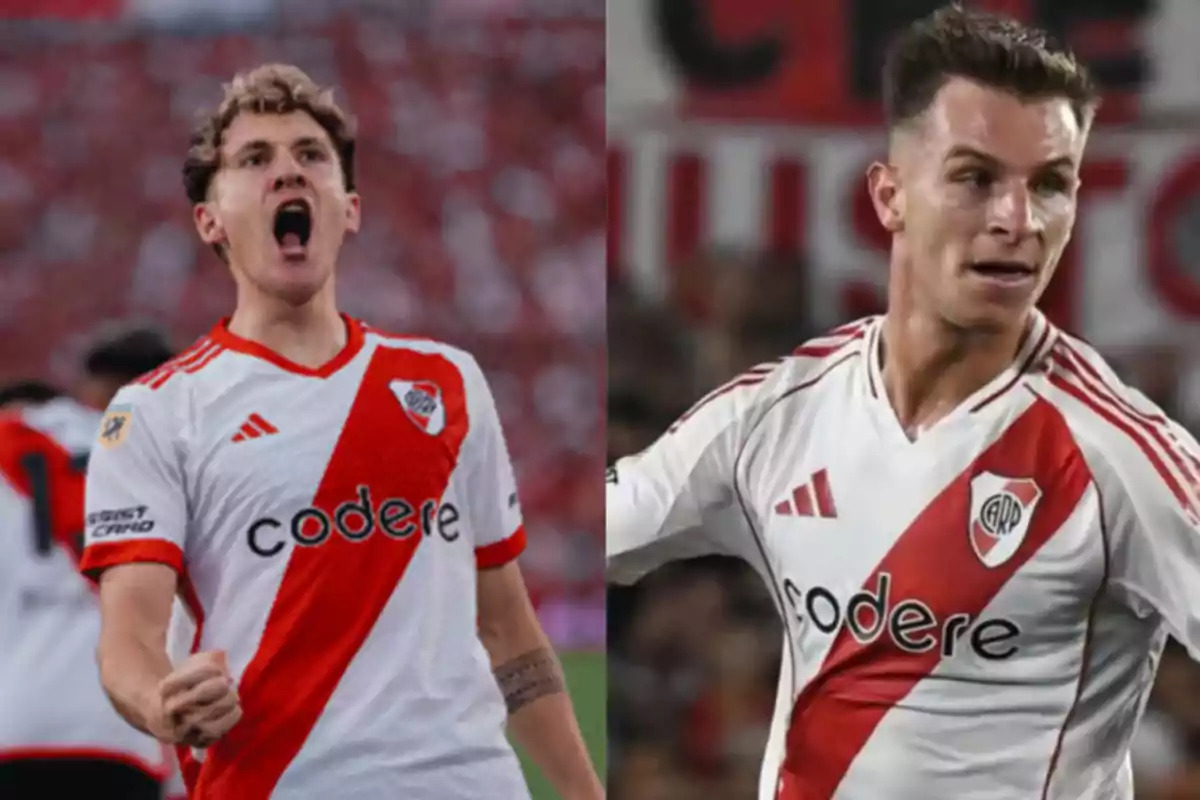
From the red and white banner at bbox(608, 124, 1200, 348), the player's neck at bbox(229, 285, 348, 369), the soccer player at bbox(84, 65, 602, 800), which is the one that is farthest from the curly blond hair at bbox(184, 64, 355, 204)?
the red and white banner at bbox(608, 124, 1200, 348)

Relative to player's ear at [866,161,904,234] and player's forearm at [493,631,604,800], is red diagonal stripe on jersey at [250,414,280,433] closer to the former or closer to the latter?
player's forearm at [493,631,604,800]

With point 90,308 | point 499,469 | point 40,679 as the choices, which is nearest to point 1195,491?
point 499,469

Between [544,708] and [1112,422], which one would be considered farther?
[544,708]

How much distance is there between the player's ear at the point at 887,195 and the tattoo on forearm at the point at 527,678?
80cm

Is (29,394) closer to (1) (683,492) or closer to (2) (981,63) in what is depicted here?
(1) (683,492)

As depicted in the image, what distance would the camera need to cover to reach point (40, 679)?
8.61 ft

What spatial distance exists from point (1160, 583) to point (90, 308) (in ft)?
17.7

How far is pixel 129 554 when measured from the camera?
5.92 feet

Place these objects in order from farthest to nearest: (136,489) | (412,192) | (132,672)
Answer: (412,192), (136,489), (132,672)

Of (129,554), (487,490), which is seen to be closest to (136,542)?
(129,554)

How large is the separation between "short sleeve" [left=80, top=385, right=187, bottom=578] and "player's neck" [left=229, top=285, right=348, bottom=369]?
0.16 metres

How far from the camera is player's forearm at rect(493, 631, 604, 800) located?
1.99 metres

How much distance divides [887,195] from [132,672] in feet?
2.90

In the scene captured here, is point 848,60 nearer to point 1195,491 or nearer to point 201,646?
point 1195,491
